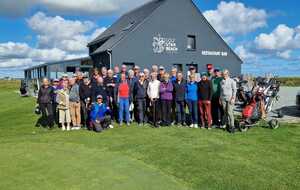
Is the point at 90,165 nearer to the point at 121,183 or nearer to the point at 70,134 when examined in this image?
the point at 121,183

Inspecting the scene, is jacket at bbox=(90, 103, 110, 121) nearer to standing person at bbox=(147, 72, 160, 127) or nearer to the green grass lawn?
the green grass lawn

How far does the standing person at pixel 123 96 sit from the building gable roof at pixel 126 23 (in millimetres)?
18593

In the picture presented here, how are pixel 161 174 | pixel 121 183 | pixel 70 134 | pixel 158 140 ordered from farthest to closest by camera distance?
pixel 70 134
pixel 158 140
pixel 161 174
pixel 121 183

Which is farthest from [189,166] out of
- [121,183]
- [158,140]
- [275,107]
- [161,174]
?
[275,107]

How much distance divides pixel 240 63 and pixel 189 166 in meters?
29.6

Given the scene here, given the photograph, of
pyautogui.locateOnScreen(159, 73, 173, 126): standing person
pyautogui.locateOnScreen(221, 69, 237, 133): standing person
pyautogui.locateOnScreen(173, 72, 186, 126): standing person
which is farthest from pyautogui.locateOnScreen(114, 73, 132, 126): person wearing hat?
pyautogui.locateOnScreen(221, 69, 237, 133): standing person

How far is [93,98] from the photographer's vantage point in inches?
536

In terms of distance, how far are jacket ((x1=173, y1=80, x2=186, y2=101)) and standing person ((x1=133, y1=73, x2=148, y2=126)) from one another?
3.39 ft

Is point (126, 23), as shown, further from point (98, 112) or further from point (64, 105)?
point (98, 112)

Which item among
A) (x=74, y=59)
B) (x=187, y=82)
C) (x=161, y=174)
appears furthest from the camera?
(x=74, y=59)

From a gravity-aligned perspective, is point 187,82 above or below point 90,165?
above

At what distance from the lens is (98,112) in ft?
43.7

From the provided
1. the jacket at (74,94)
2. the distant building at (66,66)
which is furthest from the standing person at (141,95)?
the distant building at (66,66)

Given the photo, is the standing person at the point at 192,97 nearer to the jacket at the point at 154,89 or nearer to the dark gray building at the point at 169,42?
the jacket at the point at 154,89
